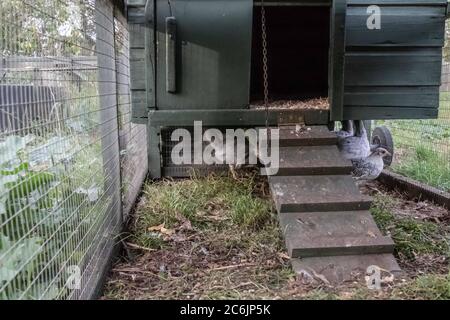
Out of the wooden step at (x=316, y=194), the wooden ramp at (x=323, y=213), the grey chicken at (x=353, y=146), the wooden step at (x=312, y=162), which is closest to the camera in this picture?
the wooden ramp at (x=323, y=213)

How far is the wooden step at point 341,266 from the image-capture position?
7.40ft

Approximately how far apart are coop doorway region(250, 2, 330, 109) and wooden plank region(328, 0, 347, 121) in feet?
4.47

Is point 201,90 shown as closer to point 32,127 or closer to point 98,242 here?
point 98,242

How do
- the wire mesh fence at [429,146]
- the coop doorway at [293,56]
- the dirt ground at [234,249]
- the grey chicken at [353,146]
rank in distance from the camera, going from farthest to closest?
1. the coop doorway at [293,56]
2. the wire mesh fence at [429,146]
3. the grey chicken at [353,146]
4. the dirt ground at [234,249]

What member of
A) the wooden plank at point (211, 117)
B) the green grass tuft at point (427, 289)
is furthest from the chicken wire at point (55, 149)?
the green grass tuft at point (427, 289)

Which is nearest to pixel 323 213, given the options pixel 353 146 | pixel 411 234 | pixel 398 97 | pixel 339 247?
pixel 339 247

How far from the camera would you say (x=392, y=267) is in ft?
7.63

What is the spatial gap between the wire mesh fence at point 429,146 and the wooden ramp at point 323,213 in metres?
1.69

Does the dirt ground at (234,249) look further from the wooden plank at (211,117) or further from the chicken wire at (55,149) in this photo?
the wooden plank at (211,117)

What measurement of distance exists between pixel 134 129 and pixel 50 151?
8.23 feet

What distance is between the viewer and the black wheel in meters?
4.81

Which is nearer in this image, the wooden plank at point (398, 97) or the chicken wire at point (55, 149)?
the chicken wire at point (55, 149)

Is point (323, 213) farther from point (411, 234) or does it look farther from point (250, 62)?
point (250, 62)
